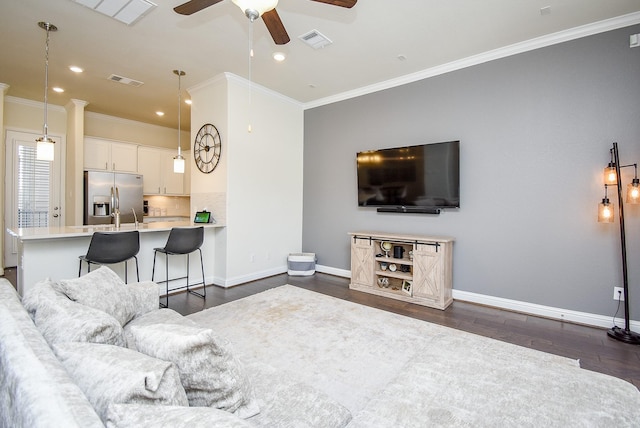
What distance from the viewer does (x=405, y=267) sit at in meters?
4.24

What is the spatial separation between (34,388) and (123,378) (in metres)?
0.18

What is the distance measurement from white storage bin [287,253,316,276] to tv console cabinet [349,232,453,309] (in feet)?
3.11

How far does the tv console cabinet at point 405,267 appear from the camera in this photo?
11.9ft

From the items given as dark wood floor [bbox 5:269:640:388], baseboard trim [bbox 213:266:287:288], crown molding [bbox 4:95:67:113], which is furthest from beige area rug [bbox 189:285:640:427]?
crown molding [bbox 4:95:67:113]

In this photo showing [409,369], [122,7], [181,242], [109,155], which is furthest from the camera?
[109,155]

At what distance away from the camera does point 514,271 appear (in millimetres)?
3514

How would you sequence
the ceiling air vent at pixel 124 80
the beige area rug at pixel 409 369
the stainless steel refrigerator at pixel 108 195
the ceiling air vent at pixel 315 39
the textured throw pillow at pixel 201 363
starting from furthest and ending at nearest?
the stainless steel refrigerator at pixel 108 195 → the ceiling air vent at pixel 124 80 → the ceiling air vent at pixel 315 39 → the beige area rug at pixel 409 369 → the textured throw pillow at pixel 201 363

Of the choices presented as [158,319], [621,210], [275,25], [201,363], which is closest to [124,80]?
[275,25]

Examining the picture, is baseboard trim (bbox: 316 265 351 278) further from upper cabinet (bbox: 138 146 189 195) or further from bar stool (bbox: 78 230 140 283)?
upper cabinet (bbox: 138 146 189 195)

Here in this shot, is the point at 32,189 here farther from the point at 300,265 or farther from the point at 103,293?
the point at 103,293

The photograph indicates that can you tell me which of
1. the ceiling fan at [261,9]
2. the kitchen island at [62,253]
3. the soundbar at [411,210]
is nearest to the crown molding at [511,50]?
the soundbar at [411,210]

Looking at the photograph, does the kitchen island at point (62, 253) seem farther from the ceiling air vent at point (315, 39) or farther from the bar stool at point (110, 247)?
the ceiling air vent at point (315, 39)

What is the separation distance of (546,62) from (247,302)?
14.1 feet

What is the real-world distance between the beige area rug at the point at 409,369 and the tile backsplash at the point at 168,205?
4.45m
